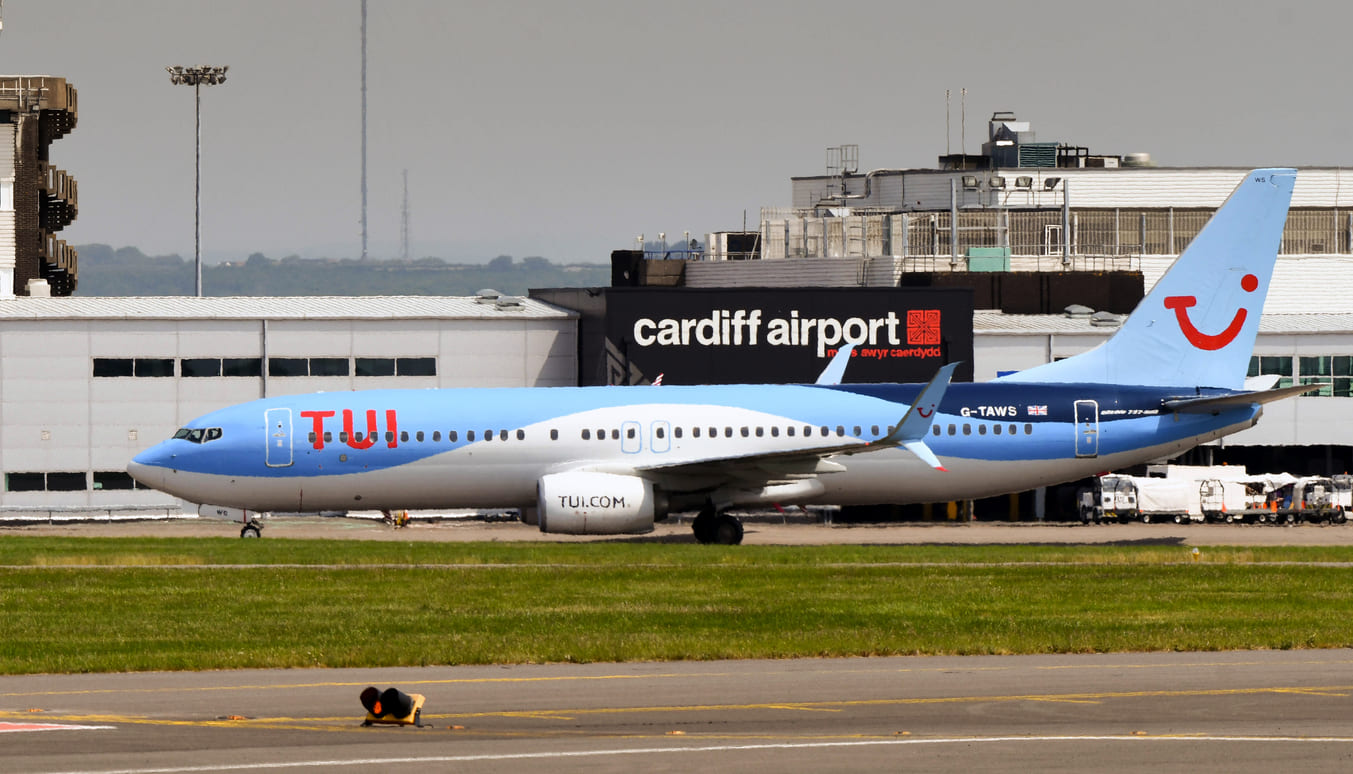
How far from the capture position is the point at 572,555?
4119 centimetres

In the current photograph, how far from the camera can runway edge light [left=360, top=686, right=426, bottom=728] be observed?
18906 mm

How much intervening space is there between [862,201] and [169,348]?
6496 cm

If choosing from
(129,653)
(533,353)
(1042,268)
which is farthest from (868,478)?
(1042,268)

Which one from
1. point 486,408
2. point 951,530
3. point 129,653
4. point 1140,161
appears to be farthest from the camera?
point 1140,161

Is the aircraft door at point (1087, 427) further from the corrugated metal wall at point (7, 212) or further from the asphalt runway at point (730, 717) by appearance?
the corrugated metal wall at point (7, 212)

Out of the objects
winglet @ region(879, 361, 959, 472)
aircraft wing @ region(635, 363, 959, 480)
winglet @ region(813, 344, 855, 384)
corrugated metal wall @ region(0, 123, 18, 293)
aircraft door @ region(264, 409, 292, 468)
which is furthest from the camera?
corrugated metal wall @ region(0, 123, 18, 293)

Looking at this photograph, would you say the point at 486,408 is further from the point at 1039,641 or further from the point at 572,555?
the point at 1039,641

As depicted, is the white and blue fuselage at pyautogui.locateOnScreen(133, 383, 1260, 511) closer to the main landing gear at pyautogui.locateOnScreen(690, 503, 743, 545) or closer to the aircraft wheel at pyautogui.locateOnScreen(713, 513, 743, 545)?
the main landing gear at pyautogui.locateOnScreen(690, 503, 743, 545)

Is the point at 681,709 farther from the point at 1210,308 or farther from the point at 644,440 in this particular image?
the point at 1210,308

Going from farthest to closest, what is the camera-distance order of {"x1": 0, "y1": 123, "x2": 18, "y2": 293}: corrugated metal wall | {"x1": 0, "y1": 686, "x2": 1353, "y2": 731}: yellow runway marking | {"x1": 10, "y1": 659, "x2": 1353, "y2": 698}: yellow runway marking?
{"x1": 0, "y1": 123, "x2": 18, "y2": 293}: corrugated metal wall → {"x1": 10, "y1": 659, "x2": 1353, "y2": 698}: yellow runway marking → {"x1": 0, "y1": 686, "x2": 1353, "y2": 731}: yellow runway marking

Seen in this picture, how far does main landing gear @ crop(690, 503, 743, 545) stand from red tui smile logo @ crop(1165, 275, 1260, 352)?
13300 millimetres

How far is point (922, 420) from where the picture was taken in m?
44.1

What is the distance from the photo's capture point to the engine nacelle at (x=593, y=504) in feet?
150

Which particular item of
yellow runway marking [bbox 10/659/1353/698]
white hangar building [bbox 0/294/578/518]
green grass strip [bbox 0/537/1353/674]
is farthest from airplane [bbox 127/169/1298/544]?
yellow runway marking [bbox 10/659/1353/698]
